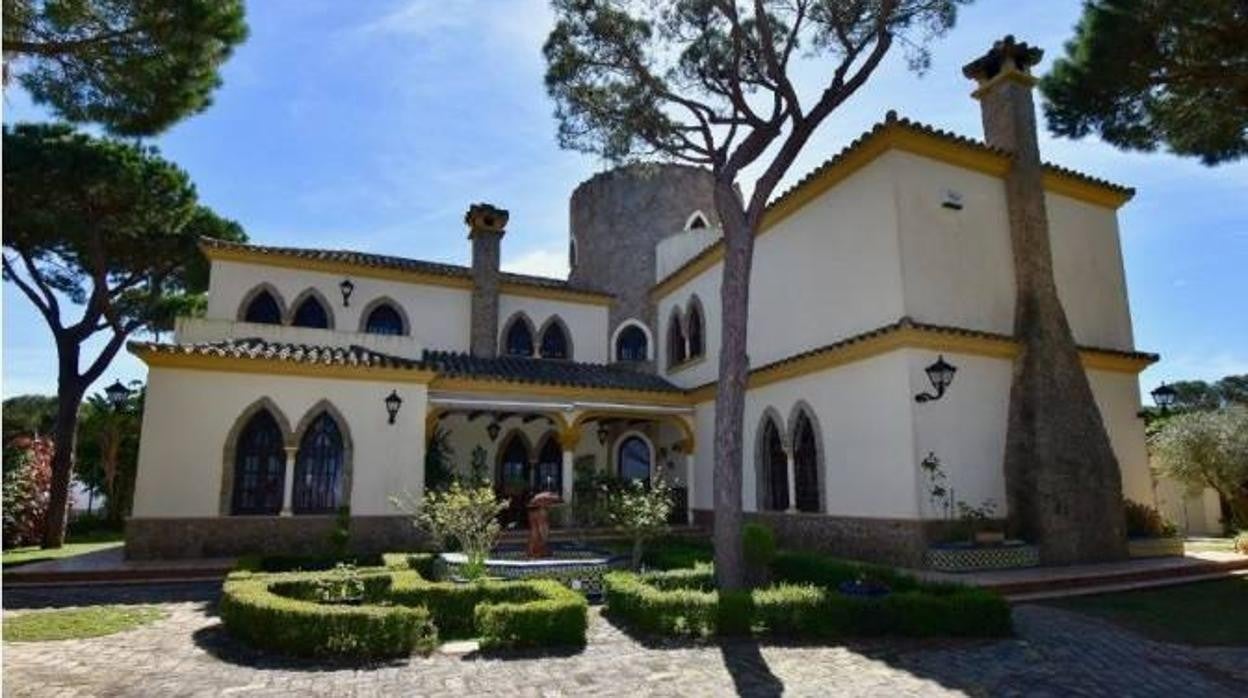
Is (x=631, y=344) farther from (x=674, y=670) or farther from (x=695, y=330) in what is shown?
(x=674, y=670)

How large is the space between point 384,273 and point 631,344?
336 inches

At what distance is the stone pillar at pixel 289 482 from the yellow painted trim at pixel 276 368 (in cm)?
163

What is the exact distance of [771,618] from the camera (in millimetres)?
8938

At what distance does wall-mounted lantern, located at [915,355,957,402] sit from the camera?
1346 centimetres

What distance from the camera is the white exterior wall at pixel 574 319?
23.3 metres

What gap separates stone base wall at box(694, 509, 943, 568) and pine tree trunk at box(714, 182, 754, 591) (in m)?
4.01

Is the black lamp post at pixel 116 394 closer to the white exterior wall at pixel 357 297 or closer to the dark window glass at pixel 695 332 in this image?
the white exterior wall at pixel 357 297

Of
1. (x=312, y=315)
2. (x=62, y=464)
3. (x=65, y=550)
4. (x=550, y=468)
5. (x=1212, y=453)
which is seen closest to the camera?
(x=65, y=550)

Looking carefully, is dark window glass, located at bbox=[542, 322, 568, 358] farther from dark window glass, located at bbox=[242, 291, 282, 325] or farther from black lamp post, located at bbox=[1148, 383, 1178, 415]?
black lamp post, located at bbox=[1148, 383, 1178, 415]

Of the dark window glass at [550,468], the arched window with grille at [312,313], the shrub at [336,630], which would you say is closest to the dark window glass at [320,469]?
the arched window with grille at [312,313]

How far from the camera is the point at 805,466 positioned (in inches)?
648

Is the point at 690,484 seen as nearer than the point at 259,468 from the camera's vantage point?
No

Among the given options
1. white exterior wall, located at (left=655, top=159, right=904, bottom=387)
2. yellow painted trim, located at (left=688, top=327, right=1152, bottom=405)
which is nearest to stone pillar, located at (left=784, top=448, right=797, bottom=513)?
yellow painted trim, located at (left=688, top=327, right=1152, bottom=405)

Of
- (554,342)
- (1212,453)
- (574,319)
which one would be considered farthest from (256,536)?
(1212,453)
